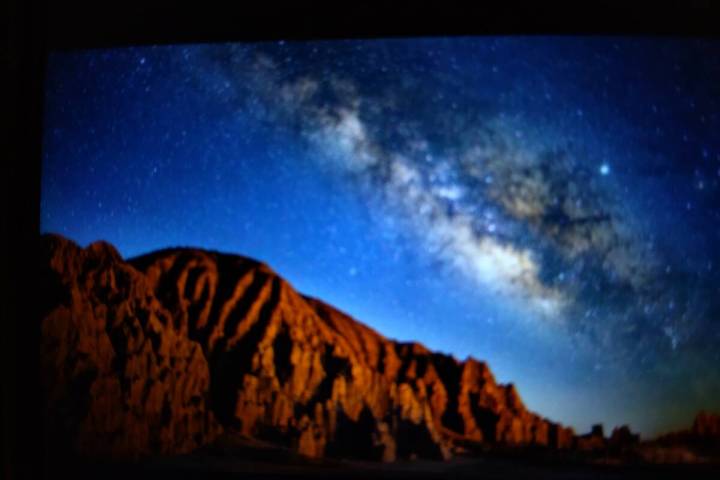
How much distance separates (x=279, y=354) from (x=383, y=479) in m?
1.12

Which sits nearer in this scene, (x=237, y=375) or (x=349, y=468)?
(x=349, y=468)

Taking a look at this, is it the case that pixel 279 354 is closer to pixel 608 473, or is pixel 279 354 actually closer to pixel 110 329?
pixel 110 329

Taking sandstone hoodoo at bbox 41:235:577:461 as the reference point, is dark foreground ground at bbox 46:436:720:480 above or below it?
below

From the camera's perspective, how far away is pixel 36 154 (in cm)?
461

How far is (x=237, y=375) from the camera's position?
4777 millimetres

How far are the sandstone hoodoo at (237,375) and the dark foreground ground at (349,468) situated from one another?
0.08 meters

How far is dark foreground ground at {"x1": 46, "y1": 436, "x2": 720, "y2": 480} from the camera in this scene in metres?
4.32

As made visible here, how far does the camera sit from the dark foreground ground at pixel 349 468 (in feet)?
14.2

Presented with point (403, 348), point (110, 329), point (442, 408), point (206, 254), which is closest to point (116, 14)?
point (206, 254)

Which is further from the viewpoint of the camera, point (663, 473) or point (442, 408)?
point (442, 408)

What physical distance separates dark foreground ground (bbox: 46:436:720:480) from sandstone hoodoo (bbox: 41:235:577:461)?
0.27 ft

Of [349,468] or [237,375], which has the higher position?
[237,375]

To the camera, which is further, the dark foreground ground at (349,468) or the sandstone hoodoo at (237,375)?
the sandstone hoodoo at (237,375)

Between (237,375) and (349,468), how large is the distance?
98cm
